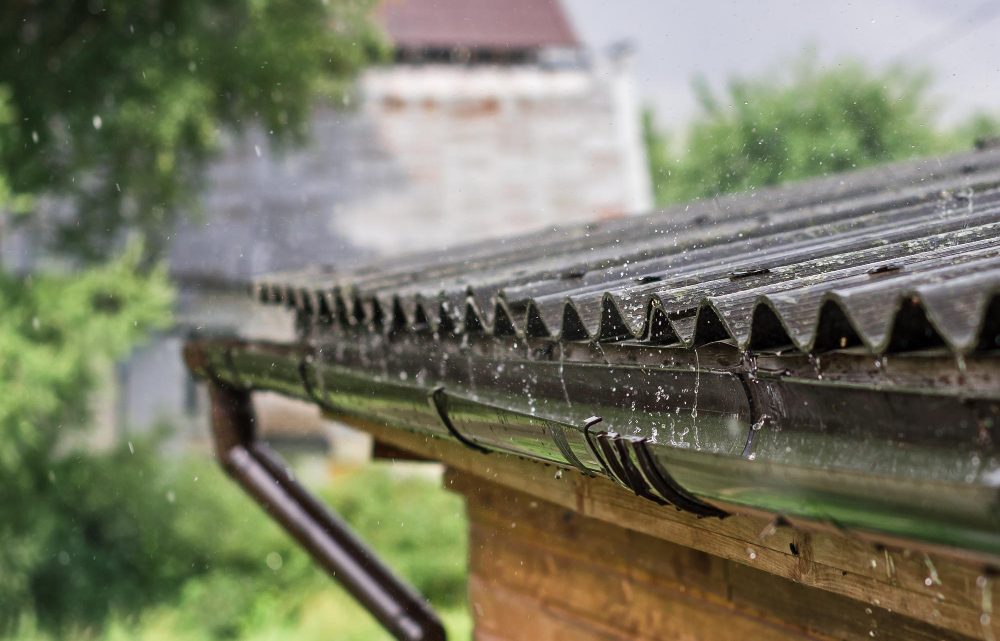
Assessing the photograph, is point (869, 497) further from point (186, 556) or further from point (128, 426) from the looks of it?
point (128, 426)

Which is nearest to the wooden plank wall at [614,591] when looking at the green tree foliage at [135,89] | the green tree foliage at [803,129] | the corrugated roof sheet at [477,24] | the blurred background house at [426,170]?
the green tree foliage at [135,89]

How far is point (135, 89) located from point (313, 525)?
895 cm

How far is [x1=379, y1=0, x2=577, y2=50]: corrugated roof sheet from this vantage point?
1866 cm

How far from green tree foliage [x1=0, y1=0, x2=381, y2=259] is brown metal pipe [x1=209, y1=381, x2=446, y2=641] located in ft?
25.4

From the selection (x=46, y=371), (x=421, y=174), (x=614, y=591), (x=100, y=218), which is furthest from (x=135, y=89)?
(x=614, y=591)

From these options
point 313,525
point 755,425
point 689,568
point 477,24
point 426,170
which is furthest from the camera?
point 477,24

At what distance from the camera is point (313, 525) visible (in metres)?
4.16

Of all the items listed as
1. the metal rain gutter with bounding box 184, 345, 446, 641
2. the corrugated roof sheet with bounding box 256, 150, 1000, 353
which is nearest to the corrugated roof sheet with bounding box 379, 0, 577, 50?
the metal rain gutter with bounding box 184, 345, 446, 641

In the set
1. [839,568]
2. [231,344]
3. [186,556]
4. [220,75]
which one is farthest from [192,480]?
[839,568]

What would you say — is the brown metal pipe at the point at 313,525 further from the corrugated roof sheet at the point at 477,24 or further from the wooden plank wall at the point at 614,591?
the corrugated roof sheet at the point at 477,24

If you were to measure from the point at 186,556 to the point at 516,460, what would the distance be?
11.9 meters

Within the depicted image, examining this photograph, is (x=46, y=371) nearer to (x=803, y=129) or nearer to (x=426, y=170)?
(x=426, y=170)

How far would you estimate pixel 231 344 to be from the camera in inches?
161

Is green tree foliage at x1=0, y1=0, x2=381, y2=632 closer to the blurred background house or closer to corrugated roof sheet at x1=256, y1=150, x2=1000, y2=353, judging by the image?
the blurred background house
